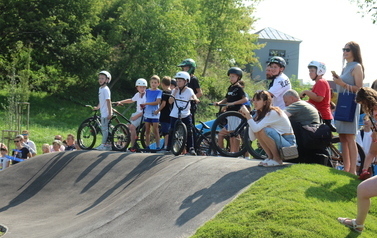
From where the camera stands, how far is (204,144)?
11.2 m

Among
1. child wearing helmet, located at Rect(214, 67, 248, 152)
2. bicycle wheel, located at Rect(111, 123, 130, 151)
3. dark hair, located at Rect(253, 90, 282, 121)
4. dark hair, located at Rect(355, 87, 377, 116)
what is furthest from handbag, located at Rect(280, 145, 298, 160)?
bicycle wheel, located at Rect(111, 123, 130, 151)

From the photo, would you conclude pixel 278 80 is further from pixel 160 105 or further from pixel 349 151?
pixel 160 105

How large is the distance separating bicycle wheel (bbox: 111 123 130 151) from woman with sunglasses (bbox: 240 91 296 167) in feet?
16.3

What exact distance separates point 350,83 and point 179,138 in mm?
3581

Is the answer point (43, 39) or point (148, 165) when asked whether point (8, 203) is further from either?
point (43, 39)

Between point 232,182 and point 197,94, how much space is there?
3985 mm

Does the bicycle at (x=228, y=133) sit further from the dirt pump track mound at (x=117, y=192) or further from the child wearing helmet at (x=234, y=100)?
the dirt pump track mound at (x=117, y=192)

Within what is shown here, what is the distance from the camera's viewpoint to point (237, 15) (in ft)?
159

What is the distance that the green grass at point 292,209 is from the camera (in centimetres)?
→ 628

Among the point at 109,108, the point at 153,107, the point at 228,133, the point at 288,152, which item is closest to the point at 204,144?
the point at 228,133

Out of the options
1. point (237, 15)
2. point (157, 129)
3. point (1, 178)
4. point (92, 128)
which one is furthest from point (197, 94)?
point (237, 15)

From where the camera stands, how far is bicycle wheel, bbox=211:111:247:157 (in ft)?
33.4

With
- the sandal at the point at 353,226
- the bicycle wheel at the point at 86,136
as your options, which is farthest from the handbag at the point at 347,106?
the bicycle wheel at the point at 86,136

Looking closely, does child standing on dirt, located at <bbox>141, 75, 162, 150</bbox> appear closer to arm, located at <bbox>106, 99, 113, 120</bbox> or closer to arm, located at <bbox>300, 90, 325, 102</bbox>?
arm, located at <bbox>106, 99, 113, 120</bbox>
